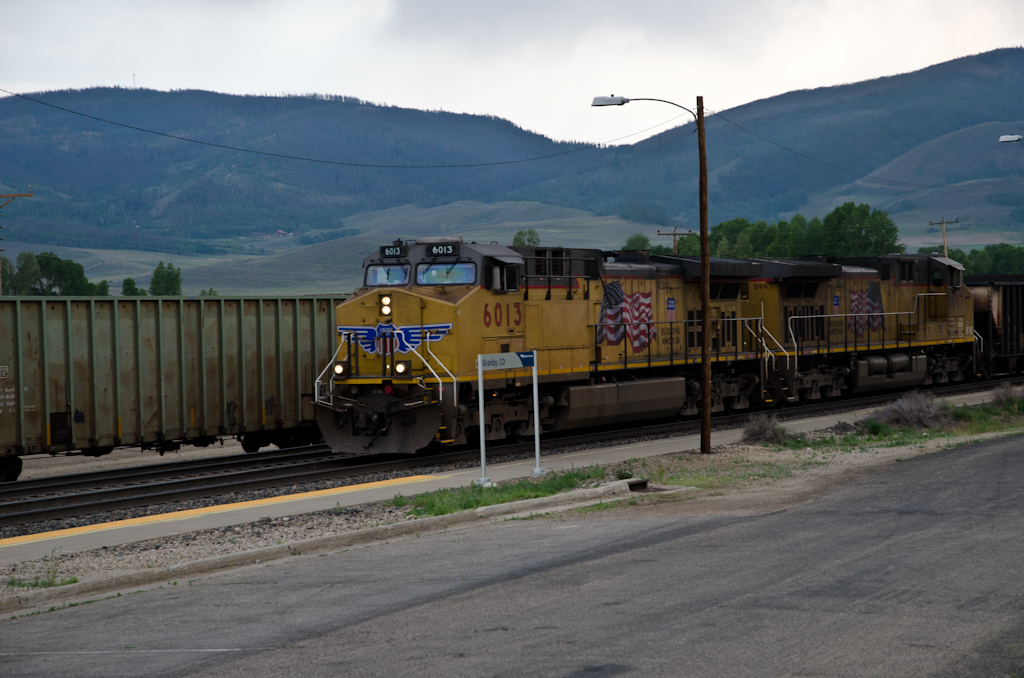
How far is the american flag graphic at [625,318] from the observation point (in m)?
20.9

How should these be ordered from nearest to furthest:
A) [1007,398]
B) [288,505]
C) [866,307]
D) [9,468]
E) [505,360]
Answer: [288,505], [505,360], [9,468], [1007,398], [866,307]

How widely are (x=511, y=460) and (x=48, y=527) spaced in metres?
8.12

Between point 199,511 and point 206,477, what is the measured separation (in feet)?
10.4

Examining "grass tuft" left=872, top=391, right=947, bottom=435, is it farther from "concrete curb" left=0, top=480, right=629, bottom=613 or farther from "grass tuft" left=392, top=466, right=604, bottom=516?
"concrete curb" left=0, top=480, right=629, bottom=613

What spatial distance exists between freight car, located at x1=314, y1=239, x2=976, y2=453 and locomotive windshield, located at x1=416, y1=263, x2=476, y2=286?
27 millimetres

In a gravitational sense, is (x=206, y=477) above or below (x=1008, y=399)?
below

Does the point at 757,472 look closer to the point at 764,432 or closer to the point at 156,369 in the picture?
the point at 764,432

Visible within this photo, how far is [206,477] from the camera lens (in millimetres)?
16406

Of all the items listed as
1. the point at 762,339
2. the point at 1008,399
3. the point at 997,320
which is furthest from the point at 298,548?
the point at 997,320

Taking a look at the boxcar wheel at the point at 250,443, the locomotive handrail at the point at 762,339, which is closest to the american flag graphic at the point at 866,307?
the locomotive handrail at the point at 762,339

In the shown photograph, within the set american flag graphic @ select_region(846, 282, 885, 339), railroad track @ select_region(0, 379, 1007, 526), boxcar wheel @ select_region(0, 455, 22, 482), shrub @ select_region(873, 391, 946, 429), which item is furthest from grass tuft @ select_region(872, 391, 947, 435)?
boxcar wheel @ select_region(0, 455, 22, 482)

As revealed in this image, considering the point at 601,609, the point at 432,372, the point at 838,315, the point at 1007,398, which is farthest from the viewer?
the point at 838,315

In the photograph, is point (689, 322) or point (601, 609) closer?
point (601, 609)

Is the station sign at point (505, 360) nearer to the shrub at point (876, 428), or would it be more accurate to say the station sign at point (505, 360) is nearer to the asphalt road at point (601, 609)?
the asphalt road at point (601, 609)
